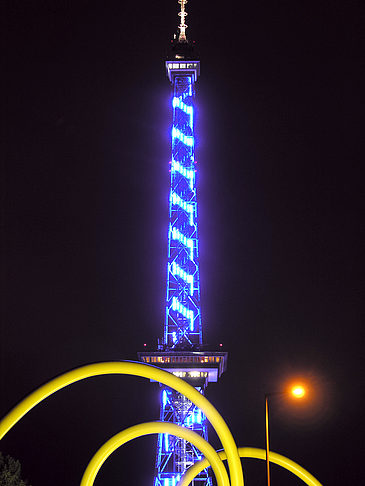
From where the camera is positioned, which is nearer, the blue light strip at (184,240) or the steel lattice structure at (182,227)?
the steel lattice structure at (182,227)

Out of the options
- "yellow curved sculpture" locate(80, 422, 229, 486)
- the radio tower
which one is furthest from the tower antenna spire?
"yellow curved sculpture" locate(80, 422, 229, 486)

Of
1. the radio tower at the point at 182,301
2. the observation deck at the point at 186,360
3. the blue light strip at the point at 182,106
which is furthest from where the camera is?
the blue light strip at the point at 182,106

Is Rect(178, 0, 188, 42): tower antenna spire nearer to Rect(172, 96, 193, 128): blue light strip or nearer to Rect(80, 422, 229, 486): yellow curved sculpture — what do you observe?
Rect(172, 96, 193, 128): blue light strip

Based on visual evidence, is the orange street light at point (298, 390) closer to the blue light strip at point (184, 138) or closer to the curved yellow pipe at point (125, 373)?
the curved yellow pipe at point (125, 373)

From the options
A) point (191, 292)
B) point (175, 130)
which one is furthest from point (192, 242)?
point (175, 130)

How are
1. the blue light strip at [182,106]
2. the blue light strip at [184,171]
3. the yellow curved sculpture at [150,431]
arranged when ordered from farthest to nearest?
the blue light strip at [182,106] → the blue light strip at [184,171] → the yellow curved sculpture at [150,431]

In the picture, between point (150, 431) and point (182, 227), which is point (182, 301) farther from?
point (150, 431)

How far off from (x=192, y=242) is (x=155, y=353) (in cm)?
1276

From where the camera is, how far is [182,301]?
67.8 m

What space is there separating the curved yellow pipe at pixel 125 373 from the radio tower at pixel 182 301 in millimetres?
41003

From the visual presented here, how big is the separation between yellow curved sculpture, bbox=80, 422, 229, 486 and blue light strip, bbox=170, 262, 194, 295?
4503 centimetres

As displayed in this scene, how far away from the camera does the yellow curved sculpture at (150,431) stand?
21.4 metres

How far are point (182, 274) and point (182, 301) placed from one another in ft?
9.58

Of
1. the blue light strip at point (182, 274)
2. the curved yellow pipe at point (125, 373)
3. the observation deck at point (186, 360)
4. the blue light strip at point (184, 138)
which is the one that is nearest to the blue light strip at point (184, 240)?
the blue light strip at point (182, 274)
